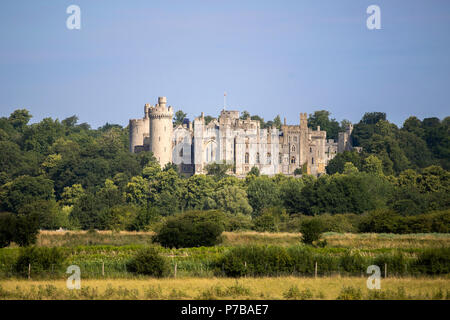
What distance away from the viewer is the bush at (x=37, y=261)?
112 feet

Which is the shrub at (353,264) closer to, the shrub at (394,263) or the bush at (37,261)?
the shrub at (394,263)

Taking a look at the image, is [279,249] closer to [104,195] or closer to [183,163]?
[104,195]

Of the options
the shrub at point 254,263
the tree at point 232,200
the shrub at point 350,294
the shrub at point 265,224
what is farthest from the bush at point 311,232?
the tree at point 232,200

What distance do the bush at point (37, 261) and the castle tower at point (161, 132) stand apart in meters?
61.4

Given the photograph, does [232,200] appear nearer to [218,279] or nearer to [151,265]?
[151,265]

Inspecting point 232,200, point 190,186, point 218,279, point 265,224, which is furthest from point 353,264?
point 190,186

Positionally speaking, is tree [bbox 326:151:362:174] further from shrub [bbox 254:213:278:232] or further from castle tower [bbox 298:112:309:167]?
shrub [bbox 254:213:278:232]

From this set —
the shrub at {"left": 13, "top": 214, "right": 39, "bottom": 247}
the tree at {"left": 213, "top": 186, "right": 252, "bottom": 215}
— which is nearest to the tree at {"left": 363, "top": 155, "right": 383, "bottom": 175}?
the tree at {"left": 213, "top": 186, "right": 252, "bottom": 215}

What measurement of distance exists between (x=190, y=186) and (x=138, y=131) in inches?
672

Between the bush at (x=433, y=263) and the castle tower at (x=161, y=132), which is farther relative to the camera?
the castle tower at (x=161, y=132)

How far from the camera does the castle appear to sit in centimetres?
9725

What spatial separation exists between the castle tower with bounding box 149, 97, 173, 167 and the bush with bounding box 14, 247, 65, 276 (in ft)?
201
